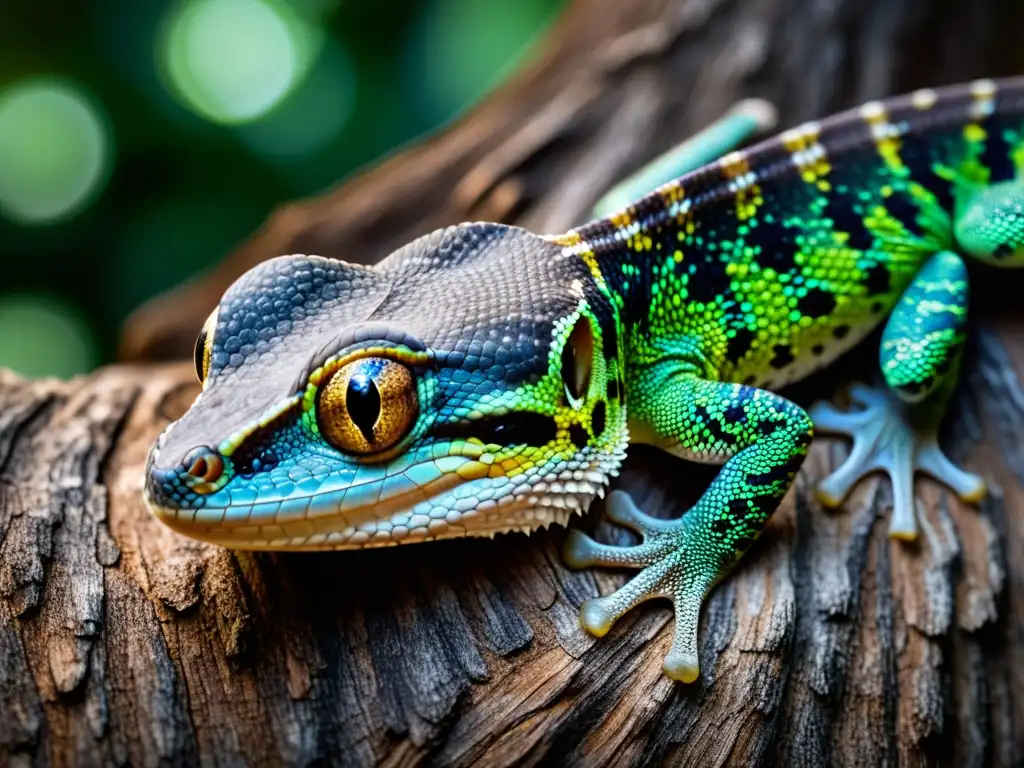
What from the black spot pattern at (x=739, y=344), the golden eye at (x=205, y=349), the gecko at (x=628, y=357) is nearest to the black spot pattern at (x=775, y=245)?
the gecko at (x=628, y=357)

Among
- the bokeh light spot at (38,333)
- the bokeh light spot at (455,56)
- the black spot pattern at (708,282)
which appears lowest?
the black spot pattern at (708,282)

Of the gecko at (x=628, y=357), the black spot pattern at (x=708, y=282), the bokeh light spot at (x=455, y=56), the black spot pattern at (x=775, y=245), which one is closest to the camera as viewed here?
the gecko at (x=628, y=357)

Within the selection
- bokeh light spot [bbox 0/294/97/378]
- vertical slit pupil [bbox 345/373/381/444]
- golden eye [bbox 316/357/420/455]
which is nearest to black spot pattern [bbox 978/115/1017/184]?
golden eye [bbox 316/357/420/455]

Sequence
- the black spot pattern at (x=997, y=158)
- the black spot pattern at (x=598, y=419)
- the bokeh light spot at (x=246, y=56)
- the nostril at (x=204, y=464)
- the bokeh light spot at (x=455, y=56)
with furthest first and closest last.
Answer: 1. the bokeh light spot at (x=455, y=56)
2. the bokeh light spot at (x=246, y=56)
3. the black spot pattern at (x=997, y=158)
4. the black spot pattern at (x=598, y=419)
5. the nostril at (x=204, y=464)

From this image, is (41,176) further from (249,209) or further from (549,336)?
(549,336)

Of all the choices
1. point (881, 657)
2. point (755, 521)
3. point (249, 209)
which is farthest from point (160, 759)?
point (249, 209)

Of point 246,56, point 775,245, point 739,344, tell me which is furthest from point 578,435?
point 246,56

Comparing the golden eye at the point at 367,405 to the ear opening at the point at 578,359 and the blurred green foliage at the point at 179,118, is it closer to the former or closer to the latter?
the ear opening at the point at 578,359
